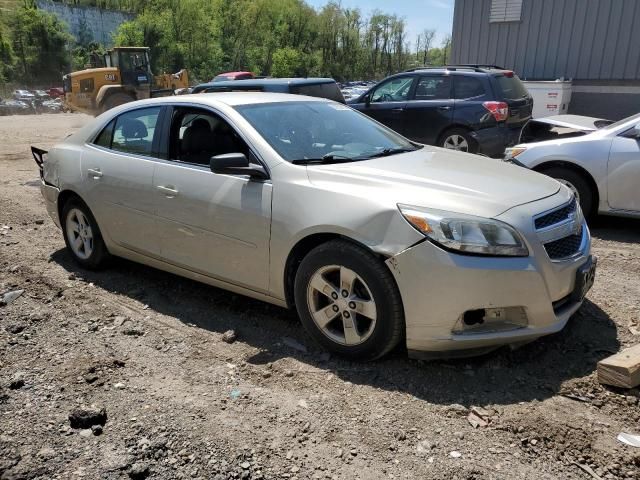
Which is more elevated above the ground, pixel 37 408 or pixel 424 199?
pixel 424 199

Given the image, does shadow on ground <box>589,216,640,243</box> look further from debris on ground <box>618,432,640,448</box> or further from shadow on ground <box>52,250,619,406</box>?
debris on ground <box>618,432,640,448</box>

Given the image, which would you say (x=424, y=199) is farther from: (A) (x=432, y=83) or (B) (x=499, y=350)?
(A) (x=432, y=83)

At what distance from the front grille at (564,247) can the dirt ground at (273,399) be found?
639 millimetres

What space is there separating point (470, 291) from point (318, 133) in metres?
1.72

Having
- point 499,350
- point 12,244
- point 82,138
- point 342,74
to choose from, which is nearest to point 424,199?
point 499,350

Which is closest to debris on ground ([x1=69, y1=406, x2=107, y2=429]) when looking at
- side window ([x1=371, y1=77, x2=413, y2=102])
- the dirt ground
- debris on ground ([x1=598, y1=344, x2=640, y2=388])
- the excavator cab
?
the dirt ground

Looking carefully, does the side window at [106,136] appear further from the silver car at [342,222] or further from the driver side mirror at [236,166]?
the driver side mirror at [236,166]

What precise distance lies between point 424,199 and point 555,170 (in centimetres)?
388

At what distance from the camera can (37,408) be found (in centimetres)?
306

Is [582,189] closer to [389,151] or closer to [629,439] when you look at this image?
[389,151]

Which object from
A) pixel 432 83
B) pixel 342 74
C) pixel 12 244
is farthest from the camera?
pixel 342 74

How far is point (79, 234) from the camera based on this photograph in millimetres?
5176

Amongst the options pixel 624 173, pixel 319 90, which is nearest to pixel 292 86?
pixel 319 90

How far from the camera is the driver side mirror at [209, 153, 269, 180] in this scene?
142 inches
